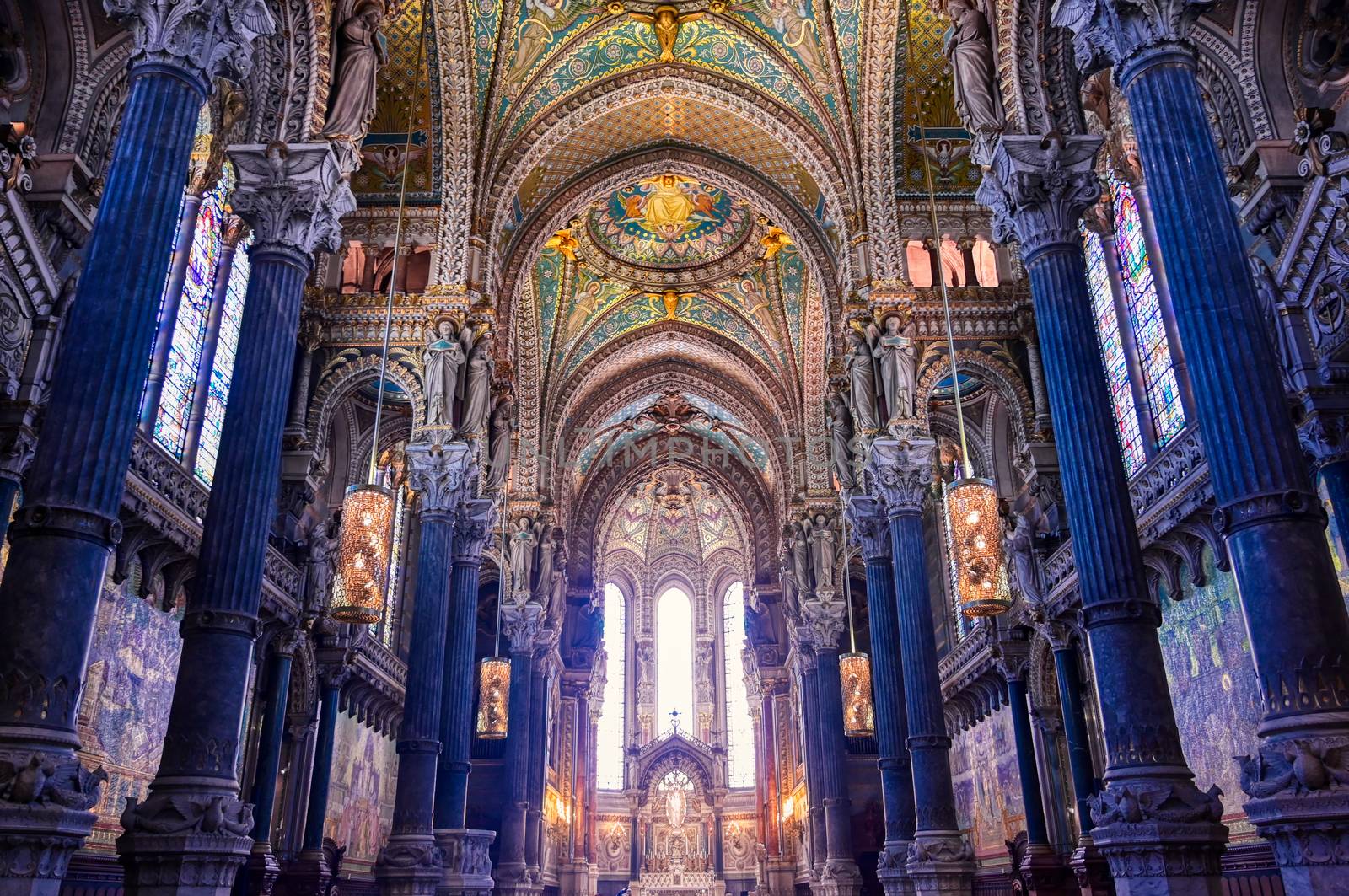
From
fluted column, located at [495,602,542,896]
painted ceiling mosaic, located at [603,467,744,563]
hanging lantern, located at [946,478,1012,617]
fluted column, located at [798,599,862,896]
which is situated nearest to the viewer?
hanging lantern, located at [946,478,1012,617]

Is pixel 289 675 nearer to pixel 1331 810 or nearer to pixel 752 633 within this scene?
pixel 1331 810

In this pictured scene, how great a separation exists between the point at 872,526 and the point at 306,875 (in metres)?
10.4

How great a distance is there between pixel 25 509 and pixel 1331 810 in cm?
734

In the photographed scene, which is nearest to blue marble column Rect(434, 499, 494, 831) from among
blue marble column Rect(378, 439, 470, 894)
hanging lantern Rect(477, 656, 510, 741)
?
blue marble column Rect(378, 439, 470, 894)

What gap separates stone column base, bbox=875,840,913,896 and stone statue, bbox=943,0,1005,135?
31.6 feet

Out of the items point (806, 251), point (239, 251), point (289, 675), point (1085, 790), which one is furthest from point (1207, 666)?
point (239, 251)

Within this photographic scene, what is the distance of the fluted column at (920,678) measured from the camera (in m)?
12.9

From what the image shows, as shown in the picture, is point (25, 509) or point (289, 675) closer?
point (25, 509)

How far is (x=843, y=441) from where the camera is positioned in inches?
714

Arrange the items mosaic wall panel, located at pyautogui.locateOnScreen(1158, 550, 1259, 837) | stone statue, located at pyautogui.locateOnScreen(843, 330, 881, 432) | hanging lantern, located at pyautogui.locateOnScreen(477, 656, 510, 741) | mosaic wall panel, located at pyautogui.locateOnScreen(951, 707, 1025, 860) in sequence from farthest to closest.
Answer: hanging lantern, located at pyautogui.locateOnScreen(477, 656, 510, 741), mosaic wall panel, located at pyautogui.locateOnScreen(951, 707, 1025, 860), stone statue, located at pyautogui.locateOnScreen(843, 330, 881, 432), mosaic wall panel, located at pyautogui.locateOnScreen(1158, 550, 1259, 837)

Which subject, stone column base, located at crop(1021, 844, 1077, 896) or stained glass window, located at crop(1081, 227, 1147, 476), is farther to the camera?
stone column base, located at crop(1021, 844, 1077, 896)

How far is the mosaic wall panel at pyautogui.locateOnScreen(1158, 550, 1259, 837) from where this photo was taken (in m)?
10.7

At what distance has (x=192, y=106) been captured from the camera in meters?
7.21

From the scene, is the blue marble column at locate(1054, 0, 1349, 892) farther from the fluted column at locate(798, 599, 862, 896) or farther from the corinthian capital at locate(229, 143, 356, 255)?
the fluted column at locate(798, 599, 862, 896)
